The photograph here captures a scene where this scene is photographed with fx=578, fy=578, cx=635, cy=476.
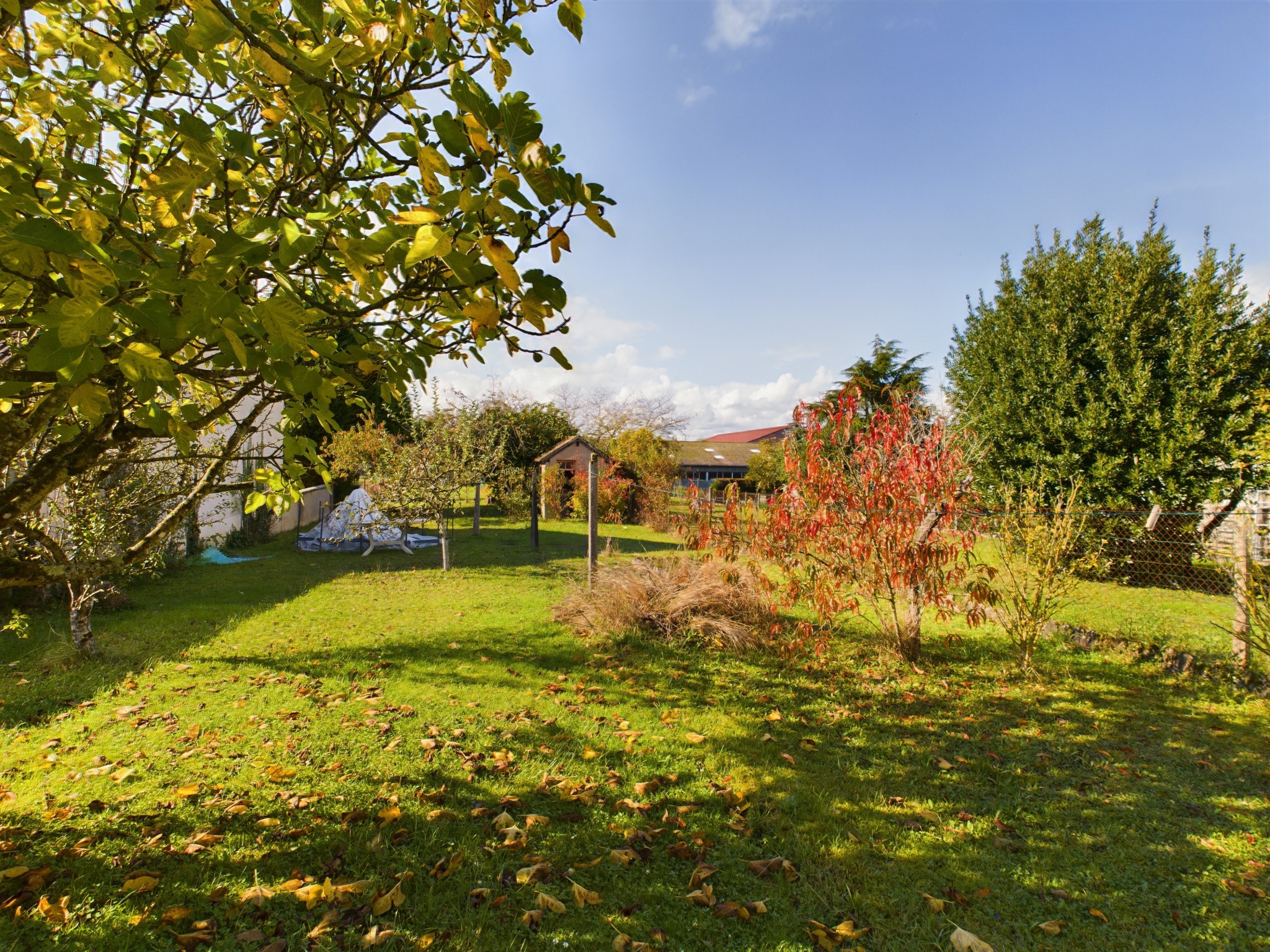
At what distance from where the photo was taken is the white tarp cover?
1298cm

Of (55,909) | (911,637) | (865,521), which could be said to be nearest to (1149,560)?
(911,637)

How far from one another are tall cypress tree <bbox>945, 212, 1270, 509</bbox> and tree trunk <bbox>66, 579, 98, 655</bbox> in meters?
11.1

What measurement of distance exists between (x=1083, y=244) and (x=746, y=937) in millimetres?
14044

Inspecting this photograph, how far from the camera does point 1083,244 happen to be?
11.5 metres

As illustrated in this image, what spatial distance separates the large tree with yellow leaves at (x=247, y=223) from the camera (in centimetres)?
125

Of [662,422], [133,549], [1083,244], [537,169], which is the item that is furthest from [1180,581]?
[662,422]

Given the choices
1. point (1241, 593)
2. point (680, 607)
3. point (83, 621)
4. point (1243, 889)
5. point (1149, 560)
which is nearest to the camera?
point (1243, 889)

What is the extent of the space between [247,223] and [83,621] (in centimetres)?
665

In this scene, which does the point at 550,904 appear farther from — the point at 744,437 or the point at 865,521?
the point at 744,437

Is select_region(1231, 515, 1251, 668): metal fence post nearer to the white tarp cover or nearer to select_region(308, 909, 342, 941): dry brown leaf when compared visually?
select_region(308, 909, 342, 941): dry brown leaf

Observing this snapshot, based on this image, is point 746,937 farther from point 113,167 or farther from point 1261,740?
point 1261,740

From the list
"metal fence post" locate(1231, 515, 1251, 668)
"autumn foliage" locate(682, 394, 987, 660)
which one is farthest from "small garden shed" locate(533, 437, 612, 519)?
"metal fence post" locate(1231, 515, 1251, 668)

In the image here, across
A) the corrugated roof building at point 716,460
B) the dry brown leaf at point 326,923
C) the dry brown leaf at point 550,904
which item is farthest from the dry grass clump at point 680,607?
the corrugated roof building at point 716,460

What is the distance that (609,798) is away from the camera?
3.46 m
